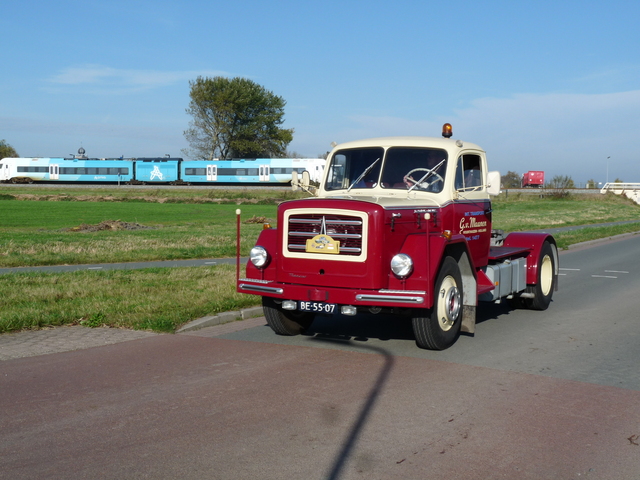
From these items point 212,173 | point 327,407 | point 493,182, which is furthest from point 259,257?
point 212,173

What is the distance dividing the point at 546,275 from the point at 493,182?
2758 mm

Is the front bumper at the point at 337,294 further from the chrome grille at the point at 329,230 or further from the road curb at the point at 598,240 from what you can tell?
the road curb at the point at 598,240

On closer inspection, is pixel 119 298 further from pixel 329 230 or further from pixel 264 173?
pixel 264 173

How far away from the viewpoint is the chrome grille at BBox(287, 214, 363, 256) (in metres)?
7.33

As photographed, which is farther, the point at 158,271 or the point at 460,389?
the point at 158,271

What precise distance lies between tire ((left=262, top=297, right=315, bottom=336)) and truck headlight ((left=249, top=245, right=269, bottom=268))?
54cm

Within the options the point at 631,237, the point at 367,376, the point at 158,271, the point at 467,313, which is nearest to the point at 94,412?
the point at 367,376

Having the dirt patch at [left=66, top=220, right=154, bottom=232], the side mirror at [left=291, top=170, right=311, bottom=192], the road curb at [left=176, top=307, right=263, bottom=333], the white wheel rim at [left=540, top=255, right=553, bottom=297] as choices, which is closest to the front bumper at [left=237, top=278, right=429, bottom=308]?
the road curb at [left=176, top=307, right=263, bottom=333]

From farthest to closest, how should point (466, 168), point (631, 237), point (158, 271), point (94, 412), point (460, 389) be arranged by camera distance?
1. point (631, 237)
2. point (158, 271)
3. point (466, 168)
4. point (460, 389)
5. point (94, 412)

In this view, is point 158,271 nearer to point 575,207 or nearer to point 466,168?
point 466,168

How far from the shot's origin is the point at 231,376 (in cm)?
661

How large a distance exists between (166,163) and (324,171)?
80663mm

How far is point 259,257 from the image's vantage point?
809cm

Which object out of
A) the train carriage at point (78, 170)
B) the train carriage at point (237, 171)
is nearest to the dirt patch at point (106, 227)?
the train carriage at point (237, 171)
